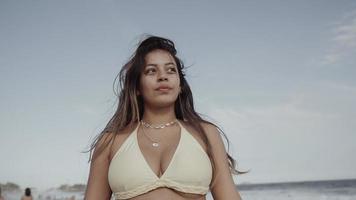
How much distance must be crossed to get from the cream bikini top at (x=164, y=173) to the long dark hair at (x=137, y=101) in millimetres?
130

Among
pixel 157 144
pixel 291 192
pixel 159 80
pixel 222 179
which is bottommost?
pixel 291 192

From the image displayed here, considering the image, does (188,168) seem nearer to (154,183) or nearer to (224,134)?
(154,183)

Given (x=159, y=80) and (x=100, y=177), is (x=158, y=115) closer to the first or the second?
(x=159, y=80)

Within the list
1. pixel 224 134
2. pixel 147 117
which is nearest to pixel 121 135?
pixel 147 117

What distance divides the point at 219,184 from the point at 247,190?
90.6 ft

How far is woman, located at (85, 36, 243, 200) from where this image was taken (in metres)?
2.14

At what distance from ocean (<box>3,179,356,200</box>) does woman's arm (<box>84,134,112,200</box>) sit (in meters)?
18.8

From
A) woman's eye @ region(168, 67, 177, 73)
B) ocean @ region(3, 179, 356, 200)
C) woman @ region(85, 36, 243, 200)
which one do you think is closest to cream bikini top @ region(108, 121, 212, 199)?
woman @ region(85, 36, 243, 200)

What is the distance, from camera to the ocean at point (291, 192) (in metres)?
21.6

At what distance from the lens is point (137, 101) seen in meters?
2.42

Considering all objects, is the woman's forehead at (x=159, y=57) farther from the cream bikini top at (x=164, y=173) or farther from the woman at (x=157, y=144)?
the cream bikini top at (x=164, y=173)

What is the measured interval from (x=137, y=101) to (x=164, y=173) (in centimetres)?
45

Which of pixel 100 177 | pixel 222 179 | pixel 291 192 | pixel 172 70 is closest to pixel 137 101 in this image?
pixel 172 70

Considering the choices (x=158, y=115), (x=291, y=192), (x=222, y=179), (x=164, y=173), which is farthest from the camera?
(x=291, y=192)
